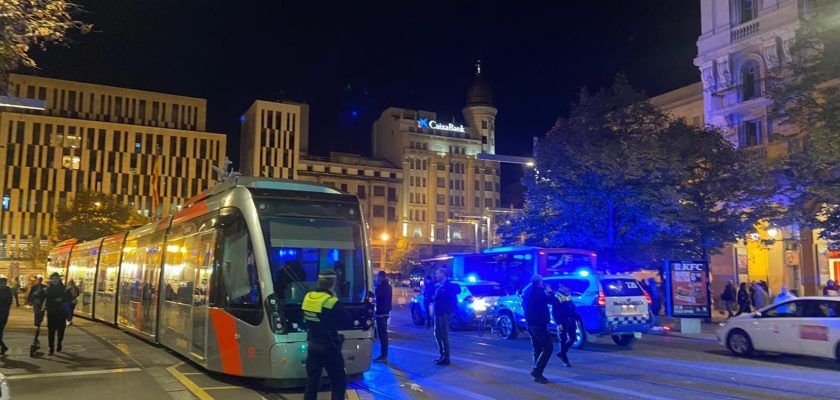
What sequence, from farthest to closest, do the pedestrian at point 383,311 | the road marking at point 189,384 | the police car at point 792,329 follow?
the police car at point 792,329, the pedestrian at point 383,311, the road marking at point 189,384

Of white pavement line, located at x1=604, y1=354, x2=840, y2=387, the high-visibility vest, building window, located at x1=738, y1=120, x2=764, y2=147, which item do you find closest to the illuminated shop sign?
building window, located at x1=738, y1=120, x2=764, y2=147

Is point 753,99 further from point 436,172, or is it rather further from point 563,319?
point 436,172

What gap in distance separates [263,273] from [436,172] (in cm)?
10133

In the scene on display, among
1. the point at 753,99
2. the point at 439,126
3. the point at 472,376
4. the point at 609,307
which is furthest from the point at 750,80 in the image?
the point at 439,126

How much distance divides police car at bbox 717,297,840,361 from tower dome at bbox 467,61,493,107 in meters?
106

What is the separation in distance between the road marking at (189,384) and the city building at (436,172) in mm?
91611

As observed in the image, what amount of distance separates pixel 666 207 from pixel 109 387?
1928 cm

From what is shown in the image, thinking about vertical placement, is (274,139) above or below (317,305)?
above

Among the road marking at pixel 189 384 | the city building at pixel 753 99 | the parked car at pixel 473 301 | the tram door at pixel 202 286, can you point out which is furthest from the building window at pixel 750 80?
the road marking at pixel 189 384

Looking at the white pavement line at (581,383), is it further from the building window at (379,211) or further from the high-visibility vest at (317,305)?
the building window at (379,211)

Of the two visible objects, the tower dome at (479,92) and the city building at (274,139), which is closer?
the city building at (274,139)

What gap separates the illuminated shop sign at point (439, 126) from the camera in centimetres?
10944

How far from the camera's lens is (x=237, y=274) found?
945 cm

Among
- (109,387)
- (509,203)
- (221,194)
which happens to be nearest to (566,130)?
(221,194)
